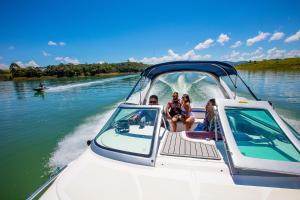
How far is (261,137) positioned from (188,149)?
40.8 inches

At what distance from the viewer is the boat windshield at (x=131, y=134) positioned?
243 centimetres

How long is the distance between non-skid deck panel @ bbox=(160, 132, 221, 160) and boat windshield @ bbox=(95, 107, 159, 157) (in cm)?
27

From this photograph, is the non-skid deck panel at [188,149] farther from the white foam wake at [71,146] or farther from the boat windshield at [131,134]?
the white foam wake at [71,146]

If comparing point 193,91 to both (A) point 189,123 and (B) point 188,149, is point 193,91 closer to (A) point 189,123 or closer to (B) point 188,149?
(A) point 189,123

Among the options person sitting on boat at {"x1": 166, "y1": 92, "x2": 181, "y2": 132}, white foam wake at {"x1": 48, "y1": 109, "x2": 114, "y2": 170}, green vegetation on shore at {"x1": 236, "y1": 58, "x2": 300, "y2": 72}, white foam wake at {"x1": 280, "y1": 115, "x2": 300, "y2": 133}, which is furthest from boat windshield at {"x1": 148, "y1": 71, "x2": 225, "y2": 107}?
green vegetation on shore at {"x1": 236, "y1": 58, "x2": 300, "y2": 72}

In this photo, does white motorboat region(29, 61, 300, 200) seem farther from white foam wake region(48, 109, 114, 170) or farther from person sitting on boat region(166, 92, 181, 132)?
white foam wake region(48, 109, 114, 170)

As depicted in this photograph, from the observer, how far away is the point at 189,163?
7.08 ft

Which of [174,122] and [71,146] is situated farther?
[71,146]

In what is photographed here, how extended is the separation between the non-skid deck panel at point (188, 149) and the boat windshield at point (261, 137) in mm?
335

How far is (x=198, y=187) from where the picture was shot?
6.03 ft

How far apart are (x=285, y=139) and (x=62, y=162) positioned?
5252 mm

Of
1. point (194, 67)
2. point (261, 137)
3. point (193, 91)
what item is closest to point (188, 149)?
point (261, 137)

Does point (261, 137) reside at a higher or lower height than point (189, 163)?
higher

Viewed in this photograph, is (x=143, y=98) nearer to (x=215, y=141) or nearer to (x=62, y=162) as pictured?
(x=215, y=141)
